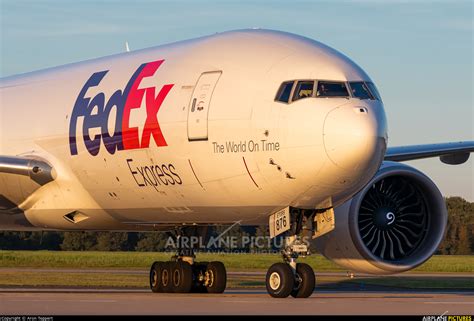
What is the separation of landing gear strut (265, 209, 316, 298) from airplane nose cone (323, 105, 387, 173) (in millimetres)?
2008

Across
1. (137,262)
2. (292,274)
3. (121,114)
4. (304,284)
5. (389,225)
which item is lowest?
(304,284)

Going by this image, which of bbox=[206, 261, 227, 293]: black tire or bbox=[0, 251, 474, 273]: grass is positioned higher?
bbox=[0, 251, 474, 273]: grass

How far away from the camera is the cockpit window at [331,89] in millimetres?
20531

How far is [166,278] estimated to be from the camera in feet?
84.2

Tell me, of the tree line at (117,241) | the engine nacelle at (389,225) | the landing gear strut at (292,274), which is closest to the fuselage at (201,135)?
the landing gear strut at (292,274)

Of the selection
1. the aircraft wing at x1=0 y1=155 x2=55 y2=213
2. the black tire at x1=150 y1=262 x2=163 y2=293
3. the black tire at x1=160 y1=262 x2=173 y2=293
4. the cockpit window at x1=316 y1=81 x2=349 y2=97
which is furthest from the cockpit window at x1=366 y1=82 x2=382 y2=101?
the aircraft wing at x1=0 y1=155 x2=55 y2=213

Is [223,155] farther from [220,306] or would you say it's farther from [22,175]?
[22,175]

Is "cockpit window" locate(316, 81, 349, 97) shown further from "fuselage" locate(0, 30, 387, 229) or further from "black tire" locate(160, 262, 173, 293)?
"black tire" locate(160, 262, 173, 293)

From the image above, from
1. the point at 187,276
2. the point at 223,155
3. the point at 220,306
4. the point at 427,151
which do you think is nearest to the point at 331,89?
the point at 223,155

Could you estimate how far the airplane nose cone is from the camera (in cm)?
1967

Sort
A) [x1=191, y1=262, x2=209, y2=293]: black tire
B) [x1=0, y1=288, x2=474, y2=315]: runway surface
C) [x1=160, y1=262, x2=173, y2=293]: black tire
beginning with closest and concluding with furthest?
[x1=0, y1=288, x2=474, y2=315]: runway surface
[x1=191, y1=262, x2=209, y2=293]: black tire
[x1=160, y1=262, x2=173, y2=293]: black tire

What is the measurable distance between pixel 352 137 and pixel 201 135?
3453mm

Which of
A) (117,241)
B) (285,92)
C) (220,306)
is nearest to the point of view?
(220,306)

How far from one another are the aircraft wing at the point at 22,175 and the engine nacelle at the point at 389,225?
6529mm
